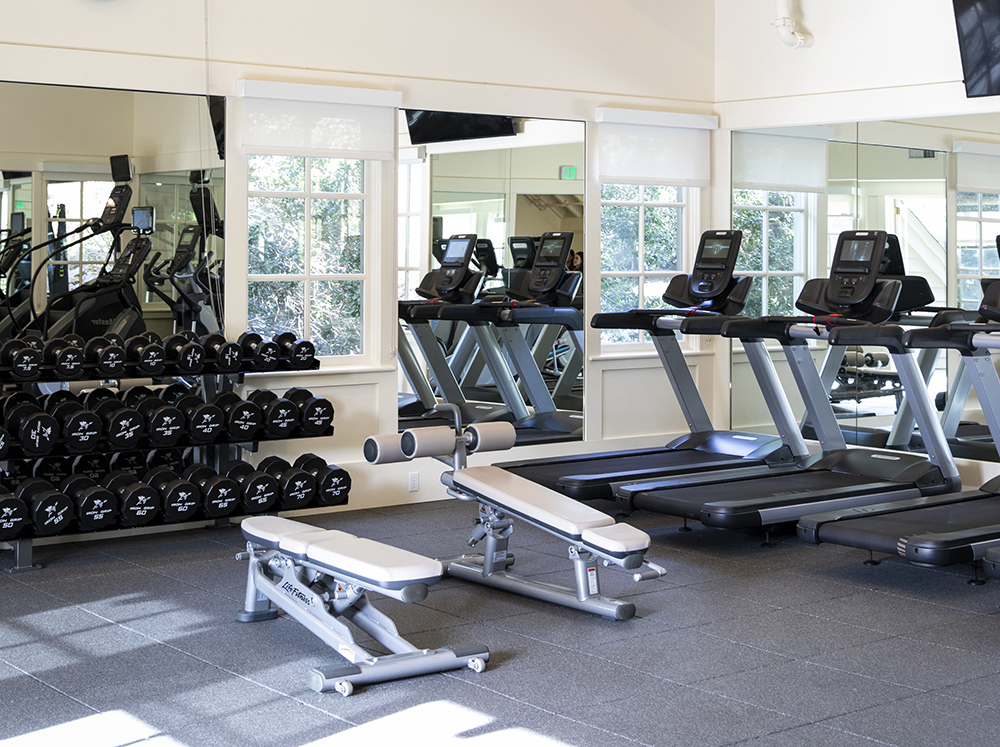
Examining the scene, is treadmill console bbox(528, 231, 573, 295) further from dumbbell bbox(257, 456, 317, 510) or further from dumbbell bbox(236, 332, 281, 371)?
dumbbell bbox(257, 456, 317, 510)

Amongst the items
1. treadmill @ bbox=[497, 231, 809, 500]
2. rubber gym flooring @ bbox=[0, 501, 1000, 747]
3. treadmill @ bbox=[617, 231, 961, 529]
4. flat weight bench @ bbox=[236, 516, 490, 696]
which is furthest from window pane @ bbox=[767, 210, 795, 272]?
flat weight bench @ bbox=[236, 516, 490, 696]

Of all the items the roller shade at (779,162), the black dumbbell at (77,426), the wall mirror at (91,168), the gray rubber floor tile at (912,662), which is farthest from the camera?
the roller shade at (779,162)

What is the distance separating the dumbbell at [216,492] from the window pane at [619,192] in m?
3.24

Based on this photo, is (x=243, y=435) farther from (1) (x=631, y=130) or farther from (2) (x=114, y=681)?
(1) (x=631, y=130)

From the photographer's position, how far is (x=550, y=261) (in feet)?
22.4

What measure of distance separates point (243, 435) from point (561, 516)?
2078 mm

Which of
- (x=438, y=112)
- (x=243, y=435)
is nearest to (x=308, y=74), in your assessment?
(x=438, y=112)

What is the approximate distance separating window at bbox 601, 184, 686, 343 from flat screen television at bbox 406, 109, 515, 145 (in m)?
0.89

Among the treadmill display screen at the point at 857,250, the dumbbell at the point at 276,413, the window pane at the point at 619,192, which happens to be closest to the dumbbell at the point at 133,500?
the dumbbell at the point at 276,413

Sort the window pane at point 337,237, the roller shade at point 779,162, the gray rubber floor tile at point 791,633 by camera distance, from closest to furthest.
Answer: the gray rubber floor tile at point 791,633, the window pane at point 337,237, the roller shade at point 779,162

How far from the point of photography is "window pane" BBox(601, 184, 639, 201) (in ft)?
23.9

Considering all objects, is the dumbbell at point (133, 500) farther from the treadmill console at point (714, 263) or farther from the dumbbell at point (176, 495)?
the treadmill console at point (714, 263)

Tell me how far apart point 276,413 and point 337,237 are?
127 cm

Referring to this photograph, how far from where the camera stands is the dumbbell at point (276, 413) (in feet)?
18.7
